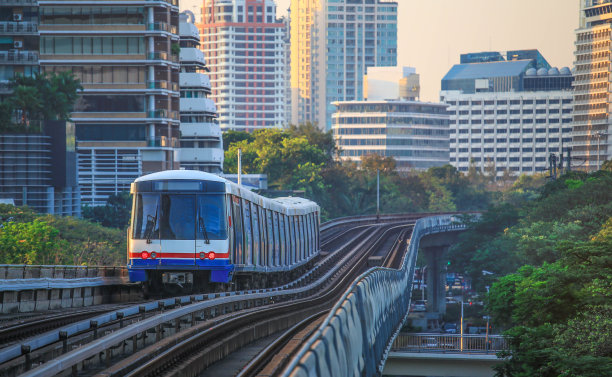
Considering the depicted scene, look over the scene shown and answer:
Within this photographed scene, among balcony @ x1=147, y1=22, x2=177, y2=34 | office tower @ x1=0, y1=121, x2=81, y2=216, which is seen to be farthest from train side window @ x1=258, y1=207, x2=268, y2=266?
balcony @ x1=147, y1=22, x2=177, y2=34

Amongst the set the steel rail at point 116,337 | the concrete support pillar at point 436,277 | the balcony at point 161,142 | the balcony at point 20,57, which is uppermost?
the balcony at point 20,57

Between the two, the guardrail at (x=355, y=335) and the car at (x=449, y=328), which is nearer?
the guardrail at (x=355, y=335)

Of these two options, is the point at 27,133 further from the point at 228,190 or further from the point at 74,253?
the point at 228,190

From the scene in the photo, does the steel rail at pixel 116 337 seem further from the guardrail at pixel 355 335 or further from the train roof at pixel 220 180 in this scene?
the guardrail at pixel 355 335

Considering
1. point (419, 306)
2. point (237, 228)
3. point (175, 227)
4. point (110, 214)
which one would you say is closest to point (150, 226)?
point (175, 227)

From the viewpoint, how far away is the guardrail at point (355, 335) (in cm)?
1336

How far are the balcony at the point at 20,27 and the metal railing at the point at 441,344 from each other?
48167mm

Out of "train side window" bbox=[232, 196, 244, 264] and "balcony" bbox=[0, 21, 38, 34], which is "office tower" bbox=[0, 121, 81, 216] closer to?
"balcony" bbox=[0, 21, 38, 34]

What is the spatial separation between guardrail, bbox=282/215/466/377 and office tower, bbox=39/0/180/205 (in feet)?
202

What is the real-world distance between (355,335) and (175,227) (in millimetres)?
12560

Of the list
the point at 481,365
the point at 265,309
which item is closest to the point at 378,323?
the point at 265,309

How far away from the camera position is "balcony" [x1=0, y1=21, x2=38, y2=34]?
285ft

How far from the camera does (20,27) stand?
3438 inches

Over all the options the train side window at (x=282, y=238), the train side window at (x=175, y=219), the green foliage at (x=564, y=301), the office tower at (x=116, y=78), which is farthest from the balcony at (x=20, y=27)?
the train side window at (x=175, y=219)
